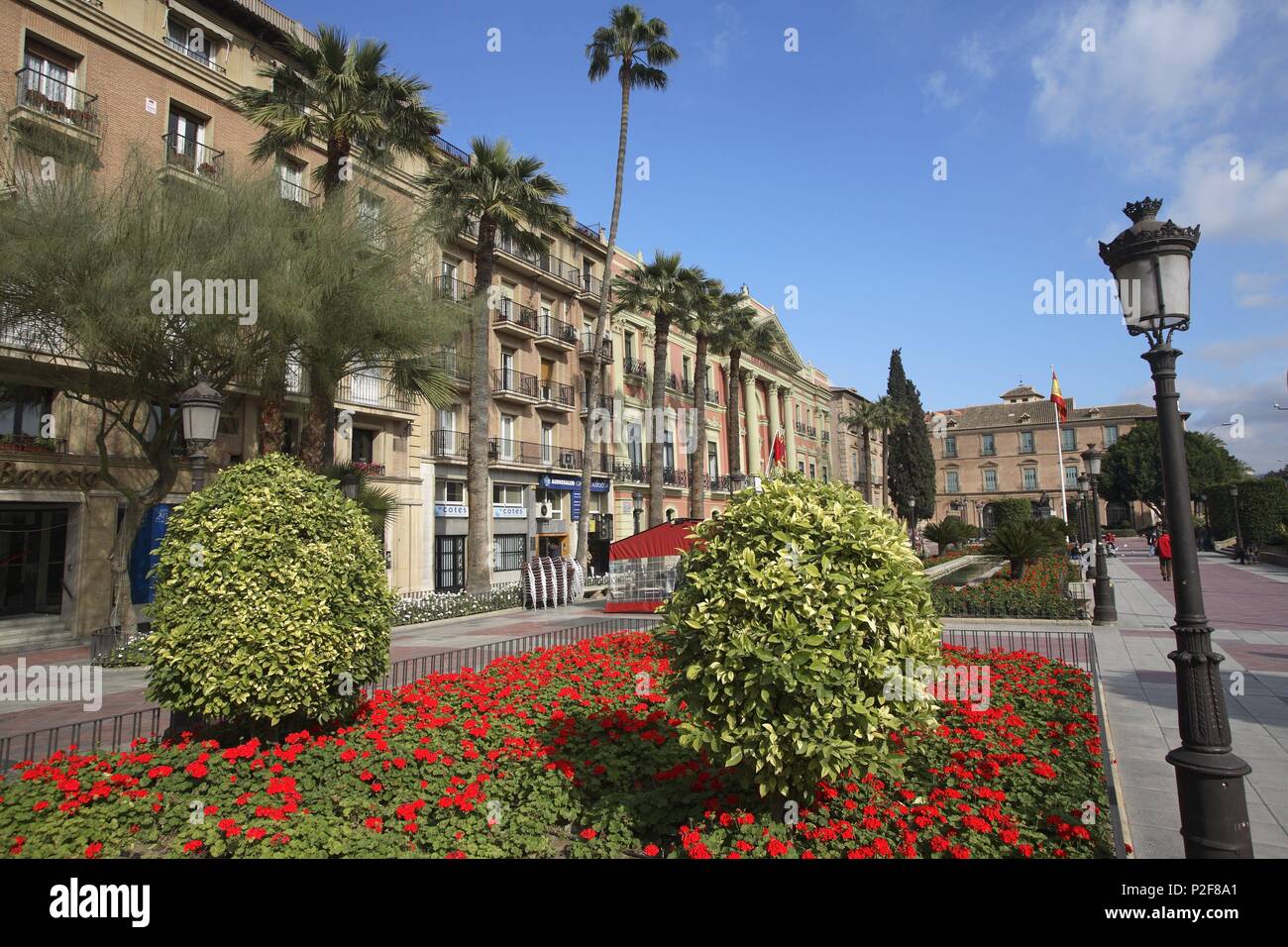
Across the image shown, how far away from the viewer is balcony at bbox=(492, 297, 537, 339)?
2836cm

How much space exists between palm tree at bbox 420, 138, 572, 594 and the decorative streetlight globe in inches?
690

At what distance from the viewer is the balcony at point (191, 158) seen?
17531mm

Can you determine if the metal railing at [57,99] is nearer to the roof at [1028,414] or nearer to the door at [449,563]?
the door at [449,563]

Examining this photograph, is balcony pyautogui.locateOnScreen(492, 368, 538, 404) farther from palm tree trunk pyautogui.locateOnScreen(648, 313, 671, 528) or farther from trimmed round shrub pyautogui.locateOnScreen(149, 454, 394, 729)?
trimmed round shrub pyautogui.locateOnScreen(149, 454, 394, 729)

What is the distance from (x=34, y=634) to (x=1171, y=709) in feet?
68.5

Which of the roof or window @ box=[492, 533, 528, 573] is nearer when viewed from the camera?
window @ box=[492, 533, 528, 573]

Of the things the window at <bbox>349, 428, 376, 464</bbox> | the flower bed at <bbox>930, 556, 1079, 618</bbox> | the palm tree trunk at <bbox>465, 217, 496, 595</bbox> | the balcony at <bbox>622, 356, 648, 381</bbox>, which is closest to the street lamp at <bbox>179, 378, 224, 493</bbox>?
the palm tree trunk at <bbox>465, 217, 496, 595</bbox>

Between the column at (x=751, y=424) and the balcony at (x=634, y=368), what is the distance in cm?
1244

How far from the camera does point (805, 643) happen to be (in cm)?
403

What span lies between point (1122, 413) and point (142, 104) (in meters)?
88.8

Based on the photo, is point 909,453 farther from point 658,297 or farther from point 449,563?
point 449,563

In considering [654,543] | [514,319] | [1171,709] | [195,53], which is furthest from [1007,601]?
[195,53]
